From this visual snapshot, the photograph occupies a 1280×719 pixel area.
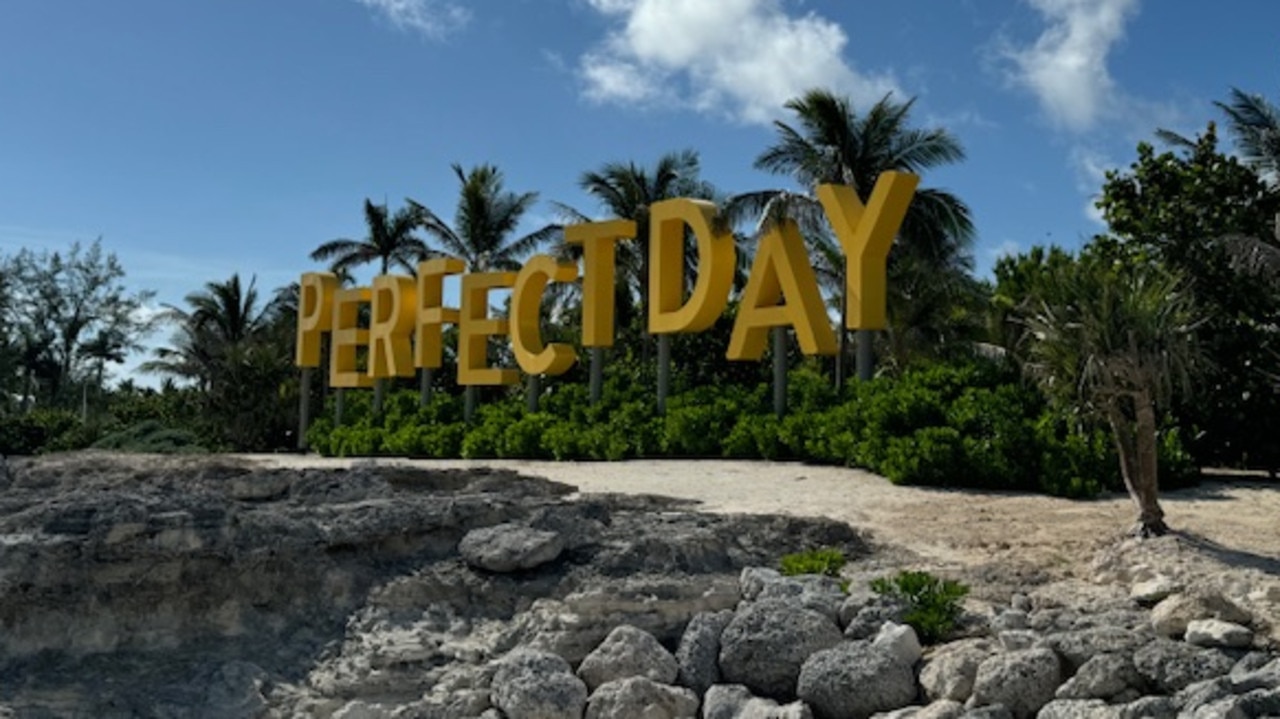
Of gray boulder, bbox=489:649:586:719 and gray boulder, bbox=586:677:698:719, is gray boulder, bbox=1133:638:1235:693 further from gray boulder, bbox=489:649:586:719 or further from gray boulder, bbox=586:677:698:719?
gray boulder, bbox=489:649:586:719

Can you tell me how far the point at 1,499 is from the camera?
11.5m

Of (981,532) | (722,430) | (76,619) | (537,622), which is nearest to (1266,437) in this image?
(981,532)

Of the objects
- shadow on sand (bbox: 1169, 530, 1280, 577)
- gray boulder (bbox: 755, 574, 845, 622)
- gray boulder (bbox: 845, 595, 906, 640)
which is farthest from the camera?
shadow on sand (bbox: 1169, 530, 1280, 577)

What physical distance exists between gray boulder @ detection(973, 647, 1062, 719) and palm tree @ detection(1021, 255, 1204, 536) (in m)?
3.92

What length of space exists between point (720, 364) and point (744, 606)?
19.6 meters

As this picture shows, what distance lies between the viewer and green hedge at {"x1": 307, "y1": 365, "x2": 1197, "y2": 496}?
14.3 m

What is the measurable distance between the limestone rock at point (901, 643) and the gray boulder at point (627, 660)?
1.53 metres

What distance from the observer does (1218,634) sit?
7.80m

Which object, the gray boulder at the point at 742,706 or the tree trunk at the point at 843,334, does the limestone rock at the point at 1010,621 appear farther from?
the tree trunk at the point at 843,334

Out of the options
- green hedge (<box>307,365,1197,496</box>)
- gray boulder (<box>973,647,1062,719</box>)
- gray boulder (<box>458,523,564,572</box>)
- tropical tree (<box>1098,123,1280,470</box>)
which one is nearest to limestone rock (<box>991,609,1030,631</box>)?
gray boulder (<box>973,647,1062,719</box>)

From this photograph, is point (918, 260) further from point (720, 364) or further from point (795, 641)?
point (795, 641)

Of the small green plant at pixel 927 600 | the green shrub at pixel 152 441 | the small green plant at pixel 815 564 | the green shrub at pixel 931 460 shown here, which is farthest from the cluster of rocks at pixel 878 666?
the green shrub at pixel 152 441

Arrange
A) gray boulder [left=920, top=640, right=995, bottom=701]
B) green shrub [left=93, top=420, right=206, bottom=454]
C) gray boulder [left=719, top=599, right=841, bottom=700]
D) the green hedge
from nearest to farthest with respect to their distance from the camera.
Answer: gray boulder [left=920, top=640, right=995, bottom=701], gray boulder [left=719, top=599, right=841, bottom=700], the green hedge, green shrub [left=93, top=420, right=206, bottom=454]

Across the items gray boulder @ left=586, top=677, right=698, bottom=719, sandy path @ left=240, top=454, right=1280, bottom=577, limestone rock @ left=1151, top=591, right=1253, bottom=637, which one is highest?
sandy path @ left=240, top=454, right=1280, bottom=577
